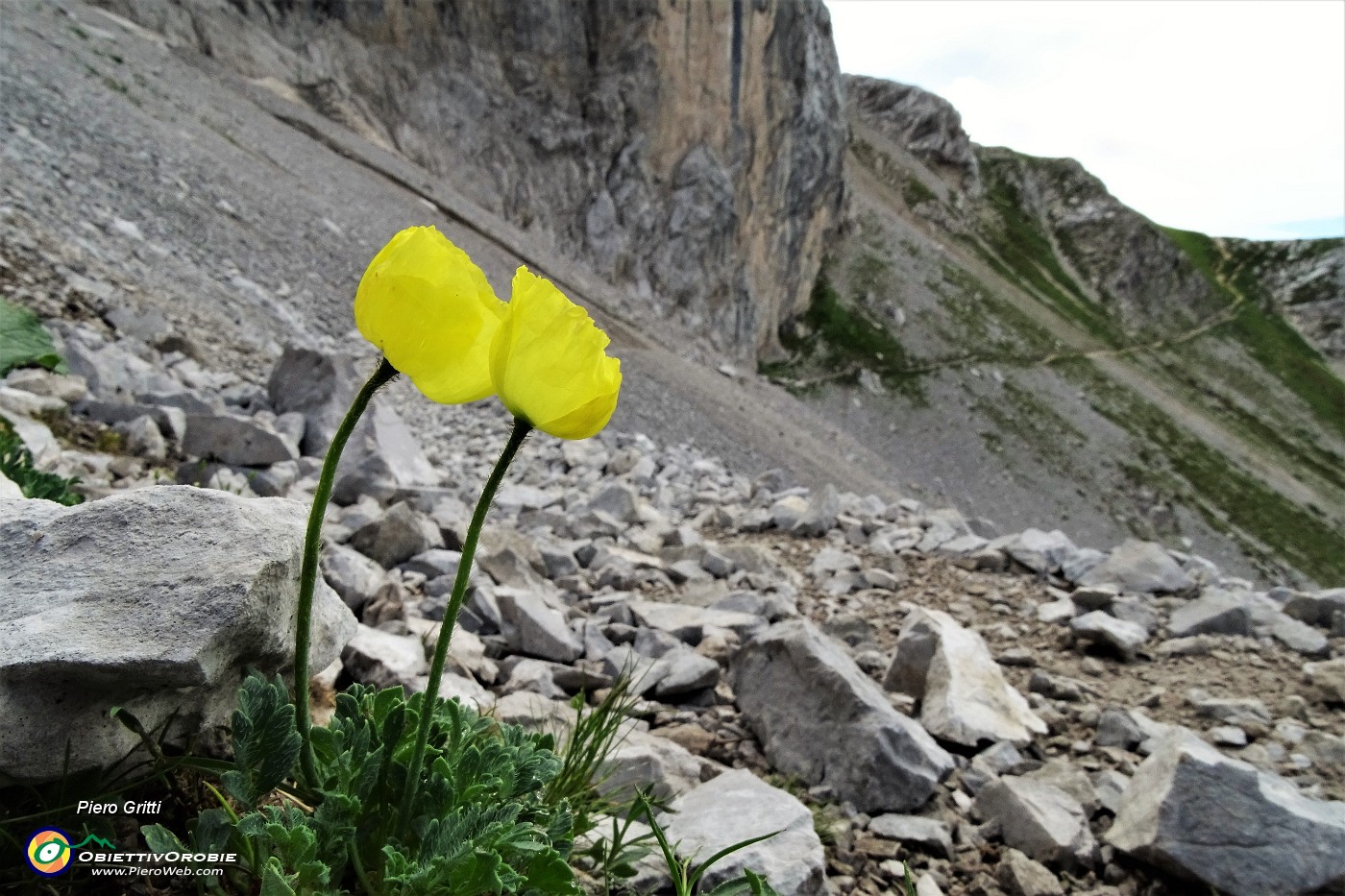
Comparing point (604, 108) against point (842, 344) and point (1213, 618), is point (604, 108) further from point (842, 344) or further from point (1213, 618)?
point (1213, 618)

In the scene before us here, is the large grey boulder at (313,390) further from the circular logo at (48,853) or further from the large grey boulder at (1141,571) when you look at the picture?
the large grey boulder at (1141,571)

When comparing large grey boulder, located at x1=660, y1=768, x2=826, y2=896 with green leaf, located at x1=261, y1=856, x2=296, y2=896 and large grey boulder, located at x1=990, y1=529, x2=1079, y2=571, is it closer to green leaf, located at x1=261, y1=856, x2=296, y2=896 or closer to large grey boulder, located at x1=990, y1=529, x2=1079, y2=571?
green leaf, located at x1=261, y1=856, x2=296, y2=896

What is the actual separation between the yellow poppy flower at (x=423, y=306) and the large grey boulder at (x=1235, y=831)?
10.6ft

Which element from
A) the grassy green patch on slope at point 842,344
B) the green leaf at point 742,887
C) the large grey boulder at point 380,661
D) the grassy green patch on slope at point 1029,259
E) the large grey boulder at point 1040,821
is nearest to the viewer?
the green leaf at point 742,887

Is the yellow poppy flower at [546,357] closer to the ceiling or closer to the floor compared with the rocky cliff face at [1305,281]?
closer to the floor

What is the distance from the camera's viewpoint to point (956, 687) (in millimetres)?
4027

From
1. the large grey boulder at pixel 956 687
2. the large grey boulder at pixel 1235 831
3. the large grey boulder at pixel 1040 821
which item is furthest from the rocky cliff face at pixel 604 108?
the large grey boulder at pixel 1235 831

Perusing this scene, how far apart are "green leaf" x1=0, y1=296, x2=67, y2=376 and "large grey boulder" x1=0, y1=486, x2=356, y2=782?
138cm

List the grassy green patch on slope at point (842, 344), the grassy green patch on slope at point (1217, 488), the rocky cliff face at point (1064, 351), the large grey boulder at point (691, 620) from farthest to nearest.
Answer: the grassy green patch on slope at point (1217, 488), the grassy green patch on slope at point (842, 344), the rocky cliff face at point (1064, 351), the large grey boulder at point (691, 620)

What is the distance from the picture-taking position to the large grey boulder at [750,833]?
2307mm

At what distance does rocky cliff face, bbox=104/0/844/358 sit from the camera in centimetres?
3091

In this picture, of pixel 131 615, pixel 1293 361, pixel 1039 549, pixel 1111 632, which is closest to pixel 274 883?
pixel 131 615

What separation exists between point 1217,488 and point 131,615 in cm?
7561

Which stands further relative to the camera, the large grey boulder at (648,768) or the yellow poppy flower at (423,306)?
the large grey boulder at (648,768)
